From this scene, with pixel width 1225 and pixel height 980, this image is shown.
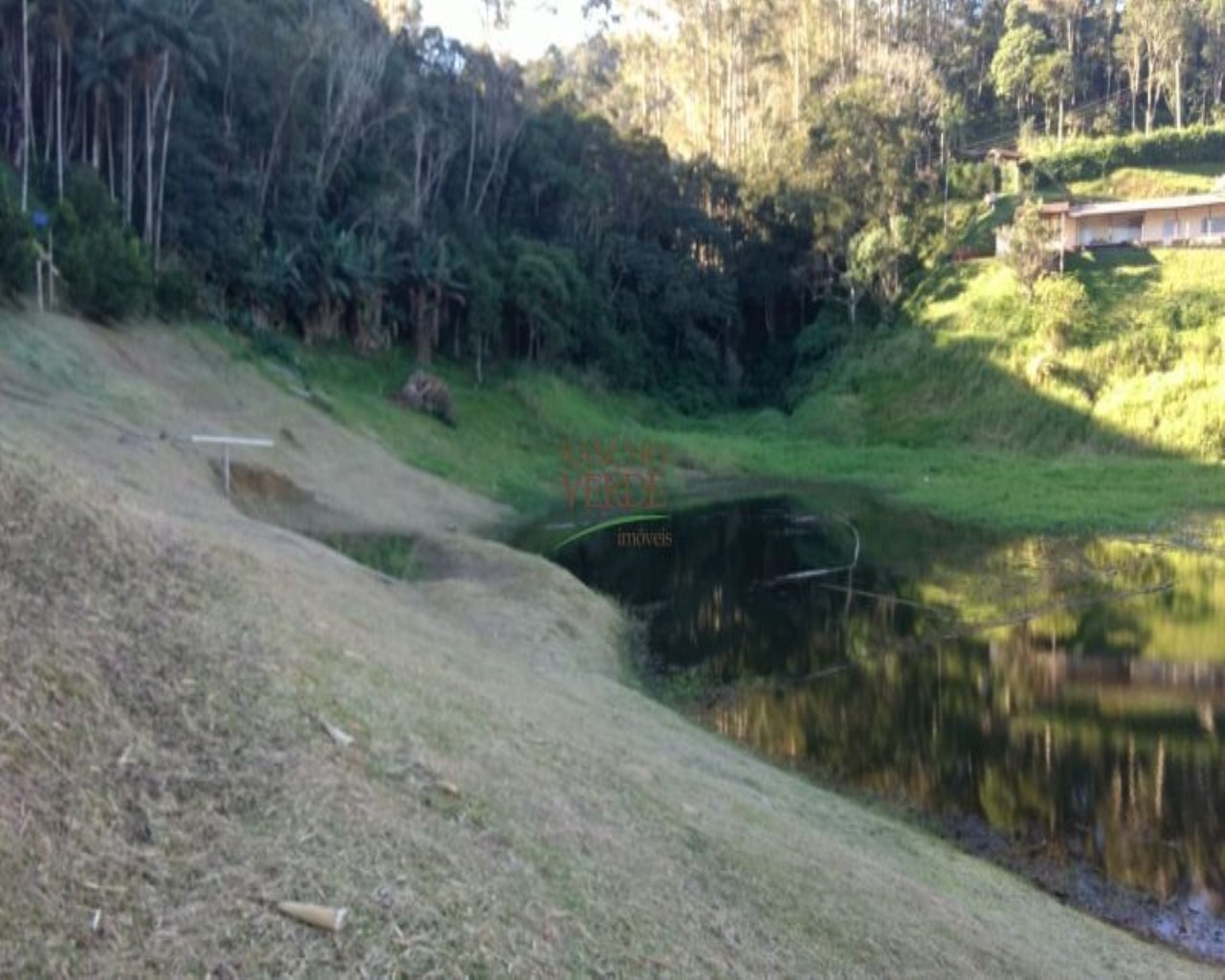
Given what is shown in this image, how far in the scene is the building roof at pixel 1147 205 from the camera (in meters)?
55.2

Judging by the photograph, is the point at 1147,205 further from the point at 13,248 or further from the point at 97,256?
the point at 13,248

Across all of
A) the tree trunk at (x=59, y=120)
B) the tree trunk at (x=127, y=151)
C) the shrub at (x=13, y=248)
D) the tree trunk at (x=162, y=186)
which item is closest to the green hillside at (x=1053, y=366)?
the tree trunk at (x=162, y=186)

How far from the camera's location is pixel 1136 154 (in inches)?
2667

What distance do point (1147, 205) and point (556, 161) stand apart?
29935mm

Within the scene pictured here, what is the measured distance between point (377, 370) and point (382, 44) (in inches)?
569

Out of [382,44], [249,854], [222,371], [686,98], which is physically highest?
[686,98]

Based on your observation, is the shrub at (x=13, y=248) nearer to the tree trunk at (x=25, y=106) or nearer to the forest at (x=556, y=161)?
the forest at (x=556, y=161)

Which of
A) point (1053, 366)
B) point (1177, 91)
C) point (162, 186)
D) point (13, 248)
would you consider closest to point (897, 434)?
point (1053, 366)

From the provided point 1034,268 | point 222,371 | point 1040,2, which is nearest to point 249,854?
point 222,371

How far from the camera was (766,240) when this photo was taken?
2552 inches

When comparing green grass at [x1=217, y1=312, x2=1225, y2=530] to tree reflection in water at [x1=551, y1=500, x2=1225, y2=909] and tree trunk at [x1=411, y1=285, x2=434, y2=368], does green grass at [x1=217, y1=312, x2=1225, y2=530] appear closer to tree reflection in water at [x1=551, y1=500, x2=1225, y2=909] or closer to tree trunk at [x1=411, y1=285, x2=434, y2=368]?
tree trunk at [x1=411, y1=285, x2=434, y2=368]

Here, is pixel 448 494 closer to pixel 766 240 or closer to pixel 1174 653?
pixel 1174 653

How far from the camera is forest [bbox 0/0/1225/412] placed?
3581 centimetres

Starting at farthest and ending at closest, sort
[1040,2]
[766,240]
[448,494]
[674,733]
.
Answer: [1040,2] < [766,240] < [448,494] < [674,733]
